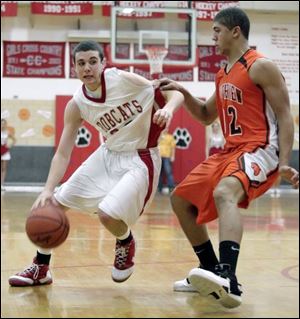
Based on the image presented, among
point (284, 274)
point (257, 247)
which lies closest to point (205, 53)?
point (257, 247)

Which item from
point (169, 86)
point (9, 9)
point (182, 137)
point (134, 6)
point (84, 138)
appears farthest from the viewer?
point (182, 137)

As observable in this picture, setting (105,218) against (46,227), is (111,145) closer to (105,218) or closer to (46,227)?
(105,218)

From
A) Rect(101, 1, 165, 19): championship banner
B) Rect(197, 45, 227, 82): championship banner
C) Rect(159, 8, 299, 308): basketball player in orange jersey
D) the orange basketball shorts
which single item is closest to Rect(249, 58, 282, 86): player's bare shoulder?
Rect(159, 8, 299, 308): basketball player in orange jersey

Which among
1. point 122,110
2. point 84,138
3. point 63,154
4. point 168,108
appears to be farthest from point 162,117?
point 84,138

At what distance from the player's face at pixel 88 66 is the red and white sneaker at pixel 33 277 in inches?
53.9

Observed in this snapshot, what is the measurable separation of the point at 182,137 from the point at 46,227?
534 inches

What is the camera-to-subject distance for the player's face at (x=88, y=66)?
4699mm

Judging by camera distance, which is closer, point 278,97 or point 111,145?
point 278,97

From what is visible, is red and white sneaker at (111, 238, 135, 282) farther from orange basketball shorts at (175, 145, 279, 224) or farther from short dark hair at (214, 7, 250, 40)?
short dark hair at (214, 7, 250, 40)

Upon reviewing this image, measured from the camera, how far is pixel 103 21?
A: 17.6 meters

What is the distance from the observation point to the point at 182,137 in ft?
58.1

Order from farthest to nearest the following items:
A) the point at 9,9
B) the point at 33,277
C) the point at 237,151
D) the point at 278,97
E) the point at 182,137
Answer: the point at 182,137
the point at 9,9
the point at 33,277
the point at 237,151
the point at 278,97

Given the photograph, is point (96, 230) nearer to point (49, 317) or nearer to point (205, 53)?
point (49, 317)

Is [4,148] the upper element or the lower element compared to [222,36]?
lower
